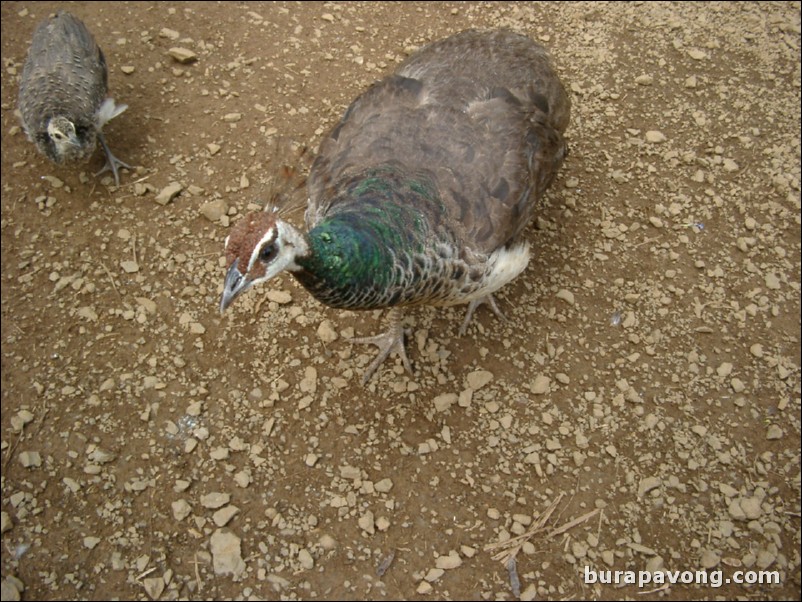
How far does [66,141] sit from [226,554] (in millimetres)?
2653

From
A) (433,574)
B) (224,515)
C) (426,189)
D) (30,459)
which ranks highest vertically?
(426,189)

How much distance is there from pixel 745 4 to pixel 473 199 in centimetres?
374

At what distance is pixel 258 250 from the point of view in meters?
2.01

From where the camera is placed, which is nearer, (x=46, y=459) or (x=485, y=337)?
(x=46, y=459)

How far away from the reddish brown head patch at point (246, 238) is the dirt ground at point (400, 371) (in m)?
1.35

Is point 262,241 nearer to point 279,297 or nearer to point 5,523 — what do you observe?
point 279,297

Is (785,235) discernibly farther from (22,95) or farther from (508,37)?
(22,95)

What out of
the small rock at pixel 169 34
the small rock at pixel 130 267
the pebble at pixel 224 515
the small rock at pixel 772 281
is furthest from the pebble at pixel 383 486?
the small rock at pixel 169 34

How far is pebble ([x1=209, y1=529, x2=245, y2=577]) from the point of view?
9.11 ft

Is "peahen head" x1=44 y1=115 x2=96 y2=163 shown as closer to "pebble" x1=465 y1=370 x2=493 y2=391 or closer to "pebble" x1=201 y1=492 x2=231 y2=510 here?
"pebble" x1=201 y1=492 x2=231 y2=510

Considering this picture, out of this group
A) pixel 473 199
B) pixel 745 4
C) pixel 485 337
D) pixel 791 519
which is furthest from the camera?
pixel 745 4

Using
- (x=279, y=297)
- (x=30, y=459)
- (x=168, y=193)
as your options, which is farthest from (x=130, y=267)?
(x=30, y=459)

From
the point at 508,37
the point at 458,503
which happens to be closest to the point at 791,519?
the point at 458,503

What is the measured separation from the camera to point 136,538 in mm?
2838
